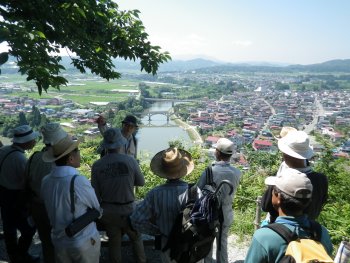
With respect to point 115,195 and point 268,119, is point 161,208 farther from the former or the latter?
point 268,119

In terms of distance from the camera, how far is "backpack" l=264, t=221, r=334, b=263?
1.35m

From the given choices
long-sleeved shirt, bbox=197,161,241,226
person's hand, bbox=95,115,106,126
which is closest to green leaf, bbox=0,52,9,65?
person's hand, bbox=95,115,106,126

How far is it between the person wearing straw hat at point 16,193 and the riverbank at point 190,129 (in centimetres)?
2158

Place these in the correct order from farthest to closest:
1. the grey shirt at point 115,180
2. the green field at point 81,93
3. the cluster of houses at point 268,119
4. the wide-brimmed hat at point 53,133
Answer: the green field at point 81,93 < the cluster of houses at point 268,119 < the grey shirt at point 115,180 < the wide-brimmed hat at point 53,133

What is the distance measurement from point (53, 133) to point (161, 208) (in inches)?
42.1

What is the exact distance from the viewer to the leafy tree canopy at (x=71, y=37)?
8.83 ft

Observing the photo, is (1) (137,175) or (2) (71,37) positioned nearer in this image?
(1) (137,175)

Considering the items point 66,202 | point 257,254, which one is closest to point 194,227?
point 257,254

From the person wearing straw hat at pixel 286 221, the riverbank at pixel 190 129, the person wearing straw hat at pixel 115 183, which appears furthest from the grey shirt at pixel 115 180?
the riverbank at pixel 190 129

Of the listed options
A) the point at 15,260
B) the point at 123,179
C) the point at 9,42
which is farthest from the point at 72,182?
the point at 15,260

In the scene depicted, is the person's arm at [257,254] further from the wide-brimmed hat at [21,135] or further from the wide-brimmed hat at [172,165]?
the wide-brimmed hat at [21,135]

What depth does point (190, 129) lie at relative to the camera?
124 feet

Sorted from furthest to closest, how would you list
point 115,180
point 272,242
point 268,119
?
point 268,119 < point 115,180 < point 272,242

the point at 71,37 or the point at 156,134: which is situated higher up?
the point at 71,37
